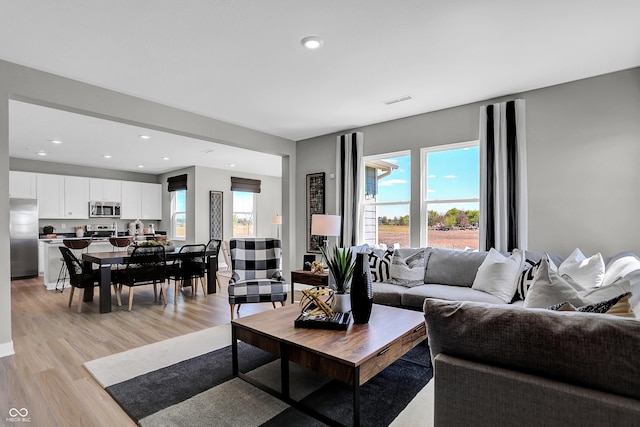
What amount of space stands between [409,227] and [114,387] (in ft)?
11.7

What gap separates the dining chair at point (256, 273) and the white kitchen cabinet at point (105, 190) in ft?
Result: 18.7

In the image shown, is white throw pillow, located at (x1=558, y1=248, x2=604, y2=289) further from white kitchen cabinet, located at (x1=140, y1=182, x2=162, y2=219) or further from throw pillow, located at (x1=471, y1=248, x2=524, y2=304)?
white kitchen cabinet, located at (x1=140, y1=182, x2=162, y2=219)

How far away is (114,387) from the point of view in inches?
90.8

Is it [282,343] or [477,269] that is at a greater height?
[477,269]

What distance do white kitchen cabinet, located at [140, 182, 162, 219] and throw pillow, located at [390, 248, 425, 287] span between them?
7.45 m

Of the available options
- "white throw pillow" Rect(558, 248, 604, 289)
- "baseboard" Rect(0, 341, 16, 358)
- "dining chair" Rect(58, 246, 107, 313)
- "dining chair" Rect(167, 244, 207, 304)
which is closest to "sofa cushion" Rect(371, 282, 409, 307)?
"white throw pillow" Rect(558, 248, 604, 289)

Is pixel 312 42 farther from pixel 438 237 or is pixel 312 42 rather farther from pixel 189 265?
pixel 189 265

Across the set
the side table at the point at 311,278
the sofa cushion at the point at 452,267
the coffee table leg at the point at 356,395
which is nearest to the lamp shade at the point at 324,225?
Result: the side table at the point at 311,278

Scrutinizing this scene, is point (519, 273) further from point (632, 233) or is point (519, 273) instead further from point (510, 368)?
point (510, 368)

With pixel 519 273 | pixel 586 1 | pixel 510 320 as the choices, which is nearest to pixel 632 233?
pixel 519 273

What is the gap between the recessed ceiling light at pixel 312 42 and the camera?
2523 millimetres

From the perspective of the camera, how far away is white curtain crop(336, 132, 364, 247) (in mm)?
4910

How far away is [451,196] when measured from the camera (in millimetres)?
4168

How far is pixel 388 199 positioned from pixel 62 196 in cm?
722
